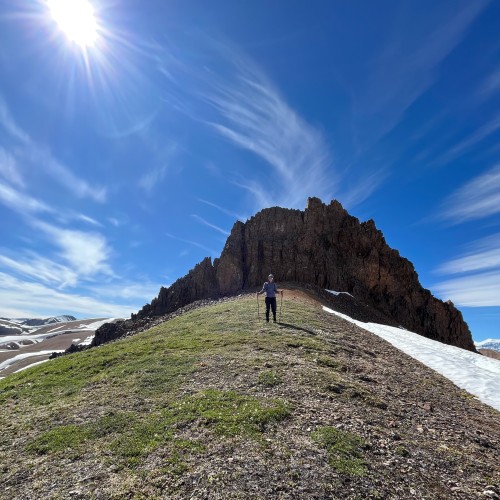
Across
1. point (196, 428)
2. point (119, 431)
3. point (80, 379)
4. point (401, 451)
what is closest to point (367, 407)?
point (401, 451)

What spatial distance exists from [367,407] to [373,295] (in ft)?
184

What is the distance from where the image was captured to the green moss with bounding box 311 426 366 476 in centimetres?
696

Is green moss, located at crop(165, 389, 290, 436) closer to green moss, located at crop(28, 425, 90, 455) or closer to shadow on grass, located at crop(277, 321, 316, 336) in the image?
green moss, located at crop(28, 425, 90, 455)

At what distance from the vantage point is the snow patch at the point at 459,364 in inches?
614

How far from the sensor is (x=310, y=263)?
55.5 m

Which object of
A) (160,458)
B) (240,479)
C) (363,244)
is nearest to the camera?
(240,479)

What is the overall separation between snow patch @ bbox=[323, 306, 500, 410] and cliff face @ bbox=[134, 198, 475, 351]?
28.9m

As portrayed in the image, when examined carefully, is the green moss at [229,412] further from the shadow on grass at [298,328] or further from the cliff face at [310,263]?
the cliff face at [310,263]

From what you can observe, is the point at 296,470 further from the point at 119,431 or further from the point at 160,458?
the point at 119,431

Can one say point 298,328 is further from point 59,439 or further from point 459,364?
point 59,439

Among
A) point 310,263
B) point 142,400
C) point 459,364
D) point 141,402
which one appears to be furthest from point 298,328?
point 310,263

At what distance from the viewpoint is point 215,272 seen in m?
60.7

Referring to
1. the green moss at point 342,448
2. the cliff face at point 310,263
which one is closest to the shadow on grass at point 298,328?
the green moss at point 342,448

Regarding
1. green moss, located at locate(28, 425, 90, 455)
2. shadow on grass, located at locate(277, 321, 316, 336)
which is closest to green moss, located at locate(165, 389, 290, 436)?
green moss, located at locate(28, 425, 90, 455)
